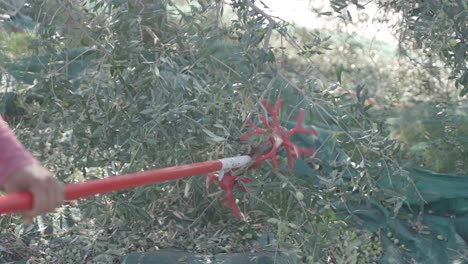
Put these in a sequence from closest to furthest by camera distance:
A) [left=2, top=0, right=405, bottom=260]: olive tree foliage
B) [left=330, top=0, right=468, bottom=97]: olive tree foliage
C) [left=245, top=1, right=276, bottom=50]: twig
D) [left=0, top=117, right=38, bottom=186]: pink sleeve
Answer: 1. [left=0, top=117, right=38, bottom=186]: pink sleeve
2. [left=2, top=0, right=405, bottom=260]: olive tree foliage
3. [left=245, top=1, right=276, bottom=50]: twig
4. [left=330, top=0, right=468, bottom=97]: olive tree foliage

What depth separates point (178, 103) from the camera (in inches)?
127

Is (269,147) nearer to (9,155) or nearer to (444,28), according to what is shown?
(444,28)

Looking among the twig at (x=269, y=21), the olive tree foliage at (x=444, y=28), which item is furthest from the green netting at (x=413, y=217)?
the olive tree foliage at (x=444, y=28)

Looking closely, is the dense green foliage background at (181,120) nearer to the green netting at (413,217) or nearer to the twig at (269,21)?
the twig at (269,21)

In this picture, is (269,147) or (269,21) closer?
(269,147)

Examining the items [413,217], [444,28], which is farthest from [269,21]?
[413,217]

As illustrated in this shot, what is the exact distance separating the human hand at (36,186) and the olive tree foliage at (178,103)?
1311 millimetres

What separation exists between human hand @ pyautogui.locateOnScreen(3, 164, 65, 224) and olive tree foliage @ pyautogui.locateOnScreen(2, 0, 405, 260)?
1.31 metres

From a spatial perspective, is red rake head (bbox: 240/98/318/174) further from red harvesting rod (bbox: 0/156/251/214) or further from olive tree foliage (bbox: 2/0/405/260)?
red harvesting rod (bbox: 0/156/251/214)

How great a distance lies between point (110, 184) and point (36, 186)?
40 centimetres

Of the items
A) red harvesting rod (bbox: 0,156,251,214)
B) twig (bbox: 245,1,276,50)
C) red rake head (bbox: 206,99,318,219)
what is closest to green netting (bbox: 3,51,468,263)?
twig (bbox: 245,1,276,50)

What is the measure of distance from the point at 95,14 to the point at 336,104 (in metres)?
1.18

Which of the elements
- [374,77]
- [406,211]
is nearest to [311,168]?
[406,211]

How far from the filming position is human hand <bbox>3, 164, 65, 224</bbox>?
72.7 inches
